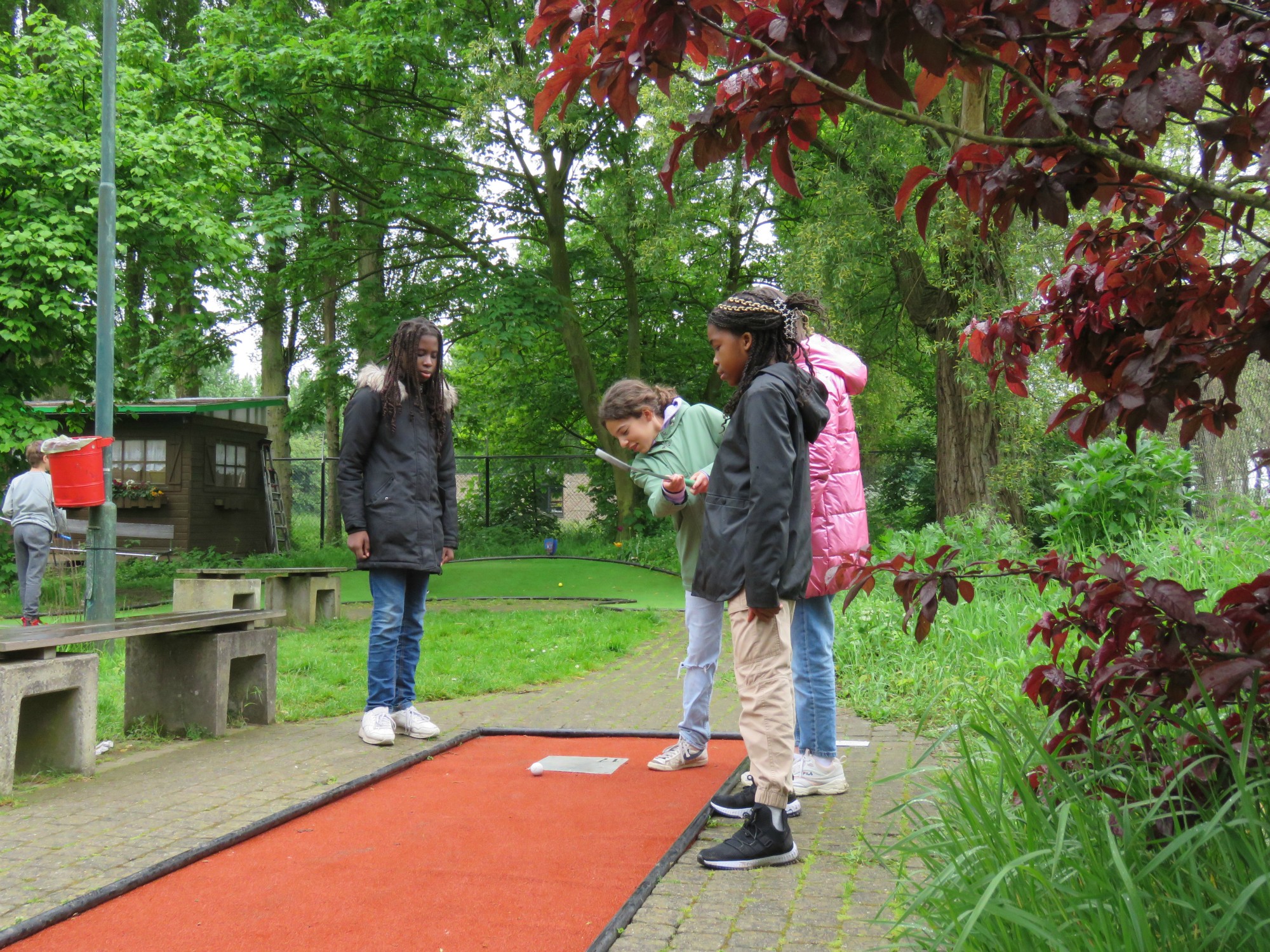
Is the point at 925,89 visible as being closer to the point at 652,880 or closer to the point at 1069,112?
the point at 1069,112

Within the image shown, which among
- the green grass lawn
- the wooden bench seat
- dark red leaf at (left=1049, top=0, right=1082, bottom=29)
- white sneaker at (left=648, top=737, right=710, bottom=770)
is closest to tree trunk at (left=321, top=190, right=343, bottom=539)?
the wooden bench seat

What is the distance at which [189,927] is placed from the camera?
3.09m

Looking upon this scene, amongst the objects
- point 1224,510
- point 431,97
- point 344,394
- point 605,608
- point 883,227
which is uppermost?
point 431,97

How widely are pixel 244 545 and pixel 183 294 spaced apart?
8.00 metres

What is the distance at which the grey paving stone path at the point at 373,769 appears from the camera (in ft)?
9.87

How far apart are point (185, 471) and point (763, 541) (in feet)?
64.6

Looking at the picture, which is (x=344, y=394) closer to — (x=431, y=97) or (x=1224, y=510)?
(x=431, y=97)

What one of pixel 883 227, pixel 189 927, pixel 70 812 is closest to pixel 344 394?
pixel 883 227

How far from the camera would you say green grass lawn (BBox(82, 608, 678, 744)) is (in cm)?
693

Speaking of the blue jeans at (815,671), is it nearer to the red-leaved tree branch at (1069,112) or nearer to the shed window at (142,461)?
the red-leaved tree branch at (1069,112)

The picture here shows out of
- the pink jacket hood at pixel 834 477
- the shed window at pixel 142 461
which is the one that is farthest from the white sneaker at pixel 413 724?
the shed window at pixel 142 461

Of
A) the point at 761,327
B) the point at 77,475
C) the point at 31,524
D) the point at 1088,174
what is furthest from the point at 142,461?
the point at 1088,174

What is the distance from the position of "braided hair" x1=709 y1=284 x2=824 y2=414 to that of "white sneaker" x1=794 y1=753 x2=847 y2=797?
1.59 metres

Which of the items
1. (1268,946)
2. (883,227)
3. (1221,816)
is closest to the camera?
(1268,946)
